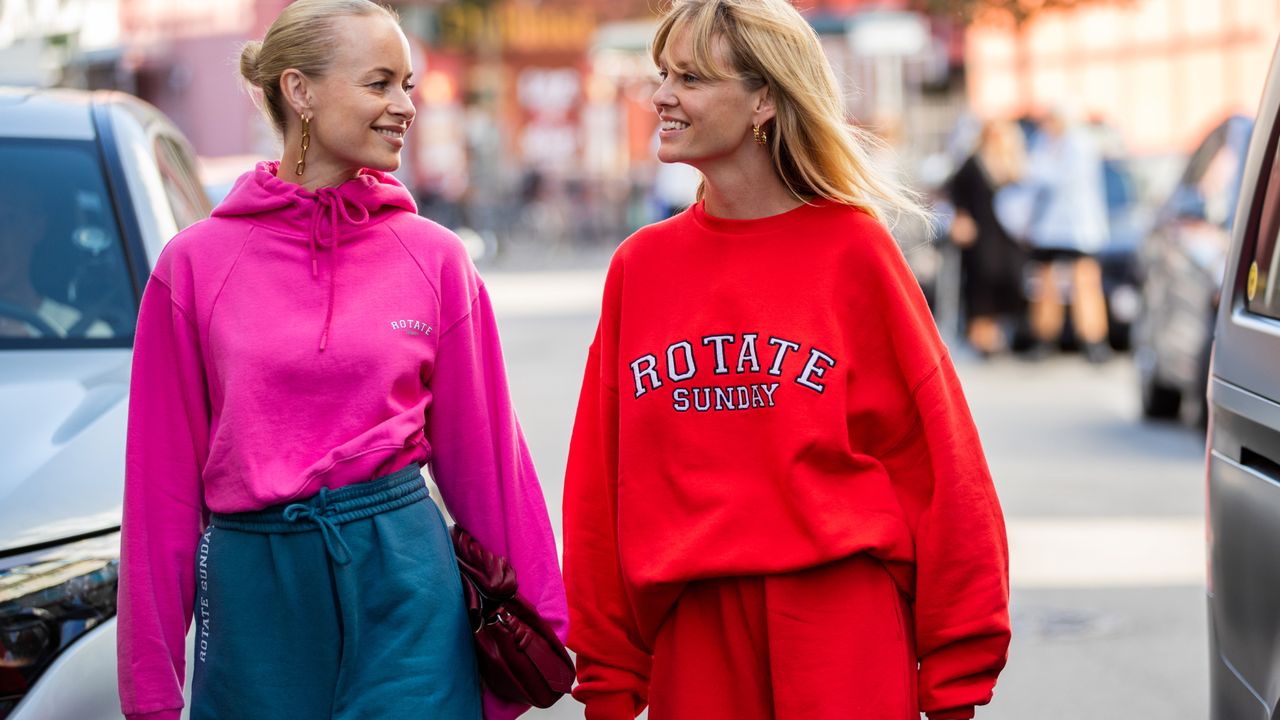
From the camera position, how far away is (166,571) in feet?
9.61

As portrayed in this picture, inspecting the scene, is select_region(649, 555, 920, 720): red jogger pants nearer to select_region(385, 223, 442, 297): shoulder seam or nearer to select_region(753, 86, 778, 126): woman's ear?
select_region(385, 223, 442, 297): shoulder seam

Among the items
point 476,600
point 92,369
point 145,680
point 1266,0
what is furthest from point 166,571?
point 1266,0

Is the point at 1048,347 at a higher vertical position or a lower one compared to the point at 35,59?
lower

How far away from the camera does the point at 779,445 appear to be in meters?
2.88

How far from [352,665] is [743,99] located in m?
1.12

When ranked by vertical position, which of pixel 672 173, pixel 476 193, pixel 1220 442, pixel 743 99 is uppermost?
pixel 743 99

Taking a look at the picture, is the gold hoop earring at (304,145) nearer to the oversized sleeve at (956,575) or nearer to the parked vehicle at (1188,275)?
the oversized sleeve at (956,575)

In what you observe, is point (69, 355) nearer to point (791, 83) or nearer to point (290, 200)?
point (290, 200)

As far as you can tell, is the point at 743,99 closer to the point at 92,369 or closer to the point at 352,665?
the point at 352,665

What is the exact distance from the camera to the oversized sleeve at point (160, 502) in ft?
9.55

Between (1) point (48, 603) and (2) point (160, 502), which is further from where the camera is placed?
(1) point (48, 603)

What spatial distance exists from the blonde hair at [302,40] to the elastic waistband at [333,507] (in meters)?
0.69

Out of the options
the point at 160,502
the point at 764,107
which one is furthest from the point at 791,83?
the point at 160,502

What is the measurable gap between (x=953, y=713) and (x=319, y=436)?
1105 mm
